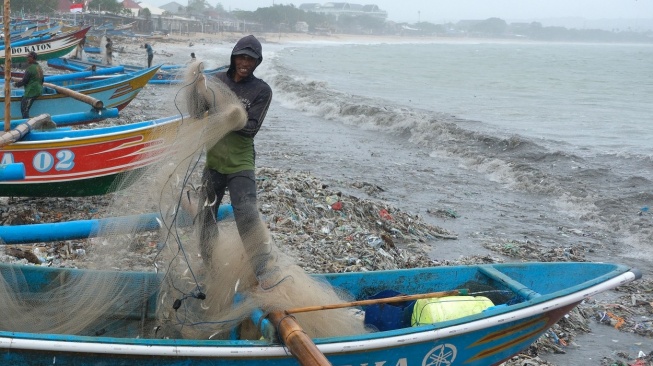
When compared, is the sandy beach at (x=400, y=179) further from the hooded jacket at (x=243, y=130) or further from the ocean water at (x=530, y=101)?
the ocean water at (x=530, y=101)

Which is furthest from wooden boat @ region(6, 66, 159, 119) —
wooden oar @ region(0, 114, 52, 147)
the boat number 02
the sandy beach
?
the boat number 02

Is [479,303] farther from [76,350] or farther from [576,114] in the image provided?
[576,114]

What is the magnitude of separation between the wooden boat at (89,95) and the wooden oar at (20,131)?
4.26 meters

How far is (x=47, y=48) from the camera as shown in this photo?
2250cm

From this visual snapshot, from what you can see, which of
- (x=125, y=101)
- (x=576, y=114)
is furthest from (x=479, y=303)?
(x=576, y=114)

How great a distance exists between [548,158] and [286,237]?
1183 centimetres

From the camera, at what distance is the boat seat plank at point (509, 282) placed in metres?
4.87

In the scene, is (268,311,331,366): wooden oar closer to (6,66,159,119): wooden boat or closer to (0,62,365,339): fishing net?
(0,62,365,339): fishing net

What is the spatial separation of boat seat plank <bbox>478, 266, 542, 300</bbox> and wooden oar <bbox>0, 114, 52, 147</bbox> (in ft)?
16.3

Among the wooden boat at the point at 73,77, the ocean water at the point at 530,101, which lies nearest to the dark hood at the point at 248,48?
the wooden boat at the point at 73,77

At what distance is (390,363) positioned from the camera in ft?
13.9

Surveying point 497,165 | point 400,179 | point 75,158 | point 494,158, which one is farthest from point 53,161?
point 494,158

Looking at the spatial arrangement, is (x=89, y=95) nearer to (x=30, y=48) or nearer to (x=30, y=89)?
(x=30, y=89)

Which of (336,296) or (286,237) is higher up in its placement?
(336,296)
